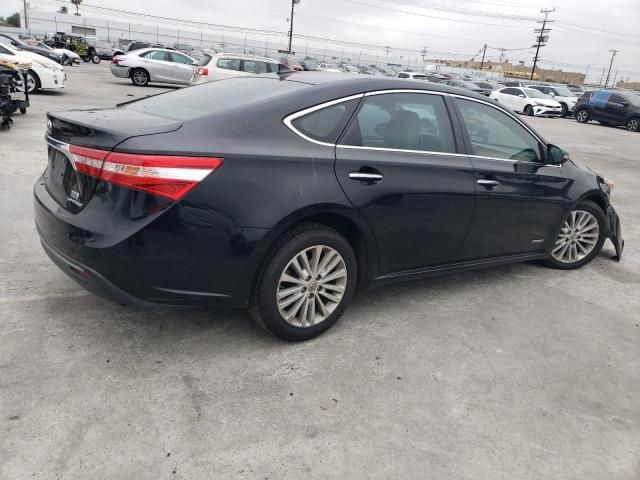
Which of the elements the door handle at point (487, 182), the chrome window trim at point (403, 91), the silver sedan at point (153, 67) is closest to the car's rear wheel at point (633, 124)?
the silver sedan at point (153, 67)

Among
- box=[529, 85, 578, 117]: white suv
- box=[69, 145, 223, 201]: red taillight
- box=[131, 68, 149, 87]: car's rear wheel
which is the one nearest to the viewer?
box=[69, 145, 223, 201]: red taillight

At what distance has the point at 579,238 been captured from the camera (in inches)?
196

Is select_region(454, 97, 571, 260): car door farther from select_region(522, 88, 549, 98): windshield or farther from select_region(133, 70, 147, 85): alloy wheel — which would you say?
select_region(522, 88, 549, 98): windshield

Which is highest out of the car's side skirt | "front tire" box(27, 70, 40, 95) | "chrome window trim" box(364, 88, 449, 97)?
"chrome window trim" box(364, 88, 449, 97)

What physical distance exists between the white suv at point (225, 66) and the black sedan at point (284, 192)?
1478 cm

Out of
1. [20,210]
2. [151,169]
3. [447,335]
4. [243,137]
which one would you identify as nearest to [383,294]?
[447,335]

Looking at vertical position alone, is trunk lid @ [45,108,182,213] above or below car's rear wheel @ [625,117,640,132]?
above

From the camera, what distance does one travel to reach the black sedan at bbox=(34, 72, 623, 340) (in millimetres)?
2670

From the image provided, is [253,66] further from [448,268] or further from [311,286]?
[311,286]

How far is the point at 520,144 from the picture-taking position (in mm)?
4309

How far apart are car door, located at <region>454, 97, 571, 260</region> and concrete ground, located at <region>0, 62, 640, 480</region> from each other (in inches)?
18.7

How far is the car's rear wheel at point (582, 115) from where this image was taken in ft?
82.0

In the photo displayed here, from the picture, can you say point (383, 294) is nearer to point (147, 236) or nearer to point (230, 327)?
point (230, 327)

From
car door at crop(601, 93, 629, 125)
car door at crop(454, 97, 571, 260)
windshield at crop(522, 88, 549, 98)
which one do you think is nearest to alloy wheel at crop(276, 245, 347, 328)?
car door at crop(454, 97, 571, 260)
